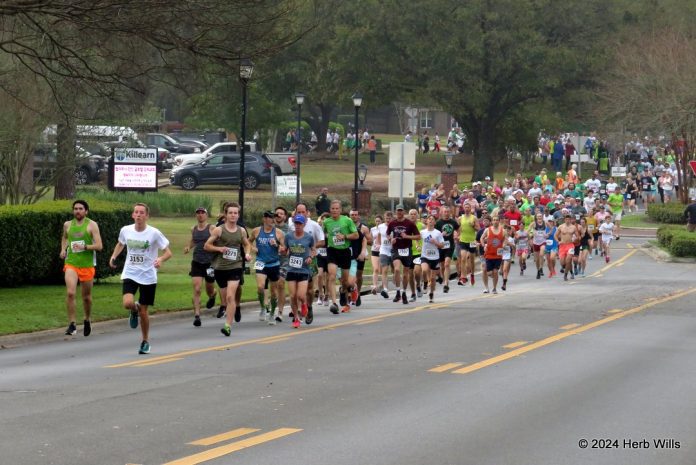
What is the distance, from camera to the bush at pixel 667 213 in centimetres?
5250

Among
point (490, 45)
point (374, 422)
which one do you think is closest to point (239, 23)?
point (374, 422)

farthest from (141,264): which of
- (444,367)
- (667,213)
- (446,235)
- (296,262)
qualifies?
(667,213)

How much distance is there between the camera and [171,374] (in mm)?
14188

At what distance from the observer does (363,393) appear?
42.3 ft

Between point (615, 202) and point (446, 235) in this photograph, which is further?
point (615, 202)

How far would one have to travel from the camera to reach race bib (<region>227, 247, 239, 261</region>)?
18.7 meters

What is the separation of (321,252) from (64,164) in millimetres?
17422

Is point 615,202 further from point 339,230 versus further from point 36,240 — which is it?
point 36,240

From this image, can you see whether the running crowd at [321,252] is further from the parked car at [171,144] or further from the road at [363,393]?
the parked car at [171,144]

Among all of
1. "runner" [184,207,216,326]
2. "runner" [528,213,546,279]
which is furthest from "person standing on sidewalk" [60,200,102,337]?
"runner" [528,213,546,279]

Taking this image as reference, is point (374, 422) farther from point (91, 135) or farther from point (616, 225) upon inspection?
Answer: point (616, 225)

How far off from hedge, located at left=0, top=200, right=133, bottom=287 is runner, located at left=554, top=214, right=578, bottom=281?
12171 millimetres

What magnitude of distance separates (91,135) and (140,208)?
26168mm

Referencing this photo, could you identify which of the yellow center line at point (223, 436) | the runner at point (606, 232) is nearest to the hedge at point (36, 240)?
the yellow center line at point (223, 436)
